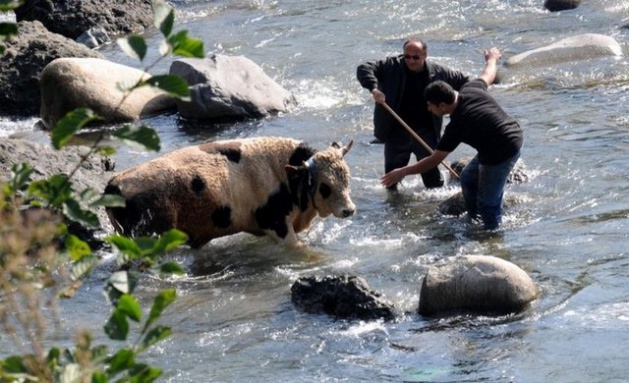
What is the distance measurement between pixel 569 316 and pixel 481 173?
248 cm

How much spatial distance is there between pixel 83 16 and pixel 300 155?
44.9ft

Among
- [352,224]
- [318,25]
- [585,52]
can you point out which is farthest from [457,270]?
[318,25]

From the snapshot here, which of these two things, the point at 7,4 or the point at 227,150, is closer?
the point at 7,4

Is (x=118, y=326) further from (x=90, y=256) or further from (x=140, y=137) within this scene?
(x=140, y=137)

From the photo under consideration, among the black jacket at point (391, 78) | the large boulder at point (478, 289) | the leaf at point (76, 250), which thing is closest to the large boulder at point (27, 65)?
the black jacket at point (391, 78)

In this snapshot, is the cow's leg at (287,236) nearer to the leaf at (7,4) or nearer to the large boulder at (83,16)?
the leaf at (7,4)

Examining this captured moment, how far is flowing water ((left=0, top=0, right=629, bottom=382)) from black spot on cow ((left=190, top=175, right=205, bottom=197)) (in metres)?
0.84

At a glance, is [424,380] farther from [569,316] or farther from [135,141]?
[135,141]

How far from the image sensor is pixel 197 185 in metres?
10.2

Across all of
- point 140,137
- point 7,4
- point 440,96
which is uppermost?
point 7,4

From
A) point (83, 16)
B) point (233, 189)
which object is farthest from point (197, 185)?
point (83, 16)

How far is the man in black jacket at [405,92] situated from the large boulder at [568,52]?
607 cm

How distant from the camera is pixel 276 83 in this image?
17453mm

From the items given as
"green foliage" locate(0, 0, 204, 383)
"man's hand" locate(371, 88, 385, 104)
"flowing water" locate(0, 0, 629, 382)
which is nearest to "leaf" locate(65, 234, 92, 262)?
"green foliage" locate(0, 0, 204, 383)
